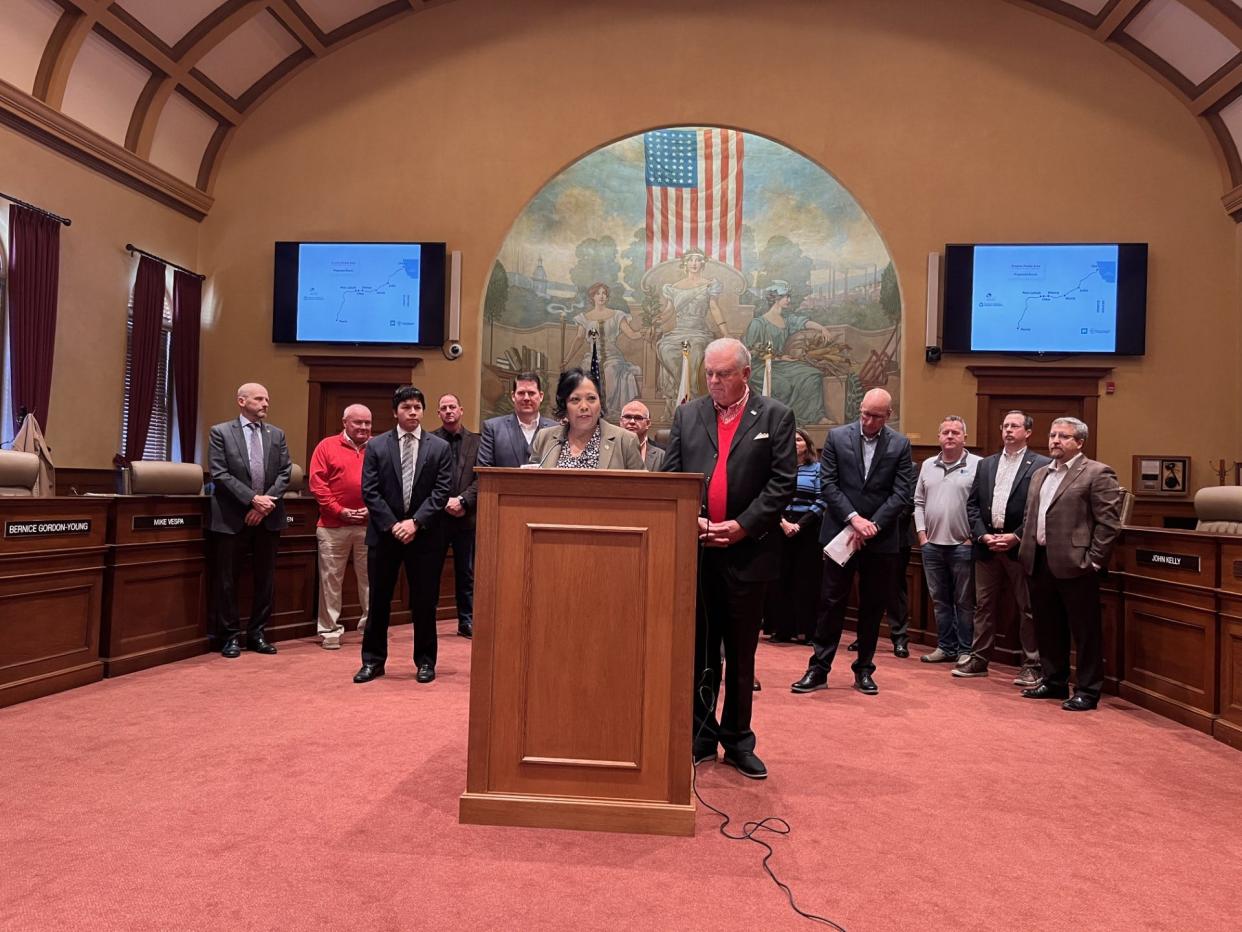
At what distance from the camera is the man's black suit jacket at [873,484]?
4.57 m

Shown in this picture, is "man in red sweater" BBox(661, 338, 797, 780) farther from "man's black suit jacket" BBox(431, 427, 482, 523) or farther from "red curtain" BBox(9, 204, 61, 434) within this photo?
"red curtain" BBox(9, 204, 61, 434)

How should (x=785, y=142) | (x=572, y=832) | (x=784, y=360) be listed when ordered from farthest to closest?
(x=784, y=360)
(x=785, y=142)
(x=572, y=832)

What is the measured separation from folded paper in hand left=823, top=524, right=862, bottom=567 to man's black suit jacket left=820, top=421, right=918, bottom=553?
0.42 feet

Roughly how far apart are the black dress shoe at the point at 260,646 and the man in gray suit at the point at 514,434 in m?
1.68

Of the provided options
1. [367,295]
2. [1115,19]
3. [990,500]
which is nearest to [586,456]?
[990,500]

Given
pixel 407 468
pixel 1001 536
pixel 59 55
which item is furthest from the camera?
pixel 59 55

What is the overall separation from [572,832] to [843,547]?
233 cm

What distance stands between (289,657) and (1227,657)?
4.84 metres

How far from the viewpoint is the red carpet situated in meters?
2.12

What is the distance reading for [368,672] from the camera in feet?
15.4

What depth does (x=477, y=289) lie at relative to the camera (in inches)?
337

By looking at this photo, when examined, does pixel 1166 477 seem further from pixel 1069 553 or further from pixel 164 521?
pixel 164 521

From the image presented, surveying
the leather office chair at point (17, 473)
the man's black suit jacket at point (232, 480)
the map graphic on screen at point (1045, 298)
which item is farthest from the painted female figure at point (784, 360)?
the leather office chair at point (17, 473)

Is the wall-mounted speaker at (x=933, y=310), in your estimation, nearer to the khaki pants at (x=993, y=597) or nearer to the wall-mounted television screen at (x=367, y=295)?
the khaki pants at (x=993, y=597)
